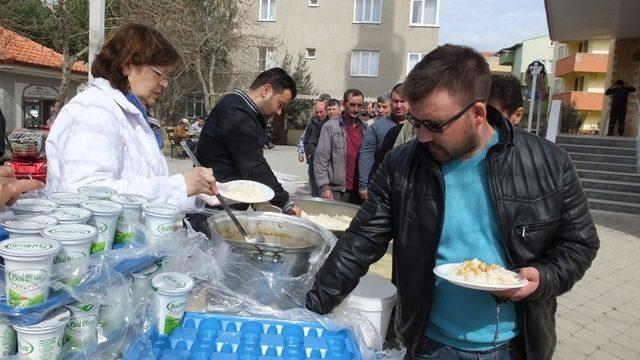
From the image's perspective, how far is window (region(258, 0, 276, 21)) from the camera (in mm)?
30016

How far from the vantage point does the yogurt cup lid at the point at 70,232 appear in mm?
1311

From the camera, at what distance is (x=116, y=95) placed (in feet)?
6.80

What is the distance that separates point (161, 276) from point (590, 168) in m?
13.1

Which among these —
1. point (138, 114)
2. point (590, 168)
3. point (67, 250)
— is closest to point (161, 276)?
point (67, 250)

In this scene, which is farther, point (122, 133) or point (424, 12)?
point (424, 12)

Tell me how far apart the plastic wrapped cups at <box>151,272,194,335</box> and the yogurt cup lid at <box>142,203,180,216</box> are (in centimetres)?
26

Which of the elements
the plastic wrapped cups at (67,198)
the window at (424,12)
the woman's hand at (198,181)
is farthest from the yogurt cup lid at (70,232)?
the window at (424,12)

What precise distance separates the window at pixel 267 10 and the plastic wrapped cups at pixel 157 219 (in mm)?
29916

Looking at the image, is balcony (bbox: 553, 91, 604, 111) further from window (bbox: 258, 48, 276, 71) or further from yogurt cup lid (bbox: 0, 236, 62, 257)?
yogurt cup lid (bbox: 0, 236, 62, 257)

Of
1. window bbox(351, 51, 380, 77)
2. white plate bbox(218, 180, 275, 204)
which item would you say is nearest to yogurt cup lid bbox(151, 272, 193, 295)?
white plate bbox(218, 180, 275, 204)

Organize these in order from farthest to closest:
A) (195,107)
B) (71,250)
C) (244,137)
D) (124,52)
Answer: (195,107) → (244,137) → (124,52) → (71,250)

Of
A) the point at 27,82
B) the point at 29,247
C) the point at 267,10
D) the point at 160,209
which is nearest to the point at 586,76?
the point at 267,10

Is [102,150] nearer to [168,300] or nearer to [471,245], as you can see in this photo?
[168,300]

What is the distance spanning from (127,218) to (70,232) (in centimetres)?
30
